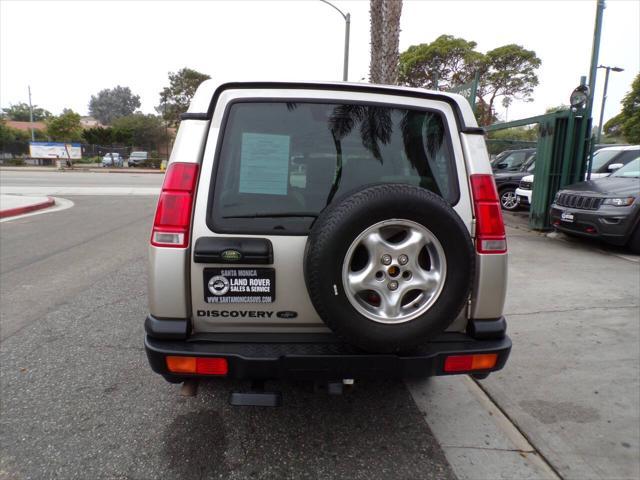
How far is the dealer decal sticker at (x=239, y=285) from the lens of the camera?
2.26 m

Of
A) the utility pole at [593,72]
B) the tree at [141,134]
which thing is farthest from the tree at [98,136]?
the utility pole at [593,72]

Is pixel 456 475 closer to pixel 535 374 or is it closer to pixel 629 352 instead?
pixel 535 374

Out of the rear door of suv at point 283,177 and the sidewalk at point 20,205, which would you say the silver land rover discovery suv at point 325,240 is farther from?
the sidewalk at point 20,205

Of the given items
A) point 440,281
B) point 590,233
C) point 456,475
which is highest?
point 440,281

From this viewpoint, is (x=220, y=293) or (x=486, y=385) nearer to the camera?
(x=220, y=293)

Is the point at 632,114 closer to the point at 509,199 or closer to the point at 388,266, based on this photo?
the point at 509,199

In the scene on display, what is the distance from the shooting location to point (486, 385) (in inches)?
133

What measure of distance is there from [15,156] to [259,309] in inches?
2078

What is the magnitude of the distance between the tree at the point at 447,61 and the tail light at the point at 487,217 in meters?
37.2

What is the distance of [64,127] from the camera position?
166ft

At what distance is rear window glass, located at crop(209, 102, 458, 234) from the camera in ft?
7.66

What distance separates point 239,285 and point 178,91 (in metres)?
52.3

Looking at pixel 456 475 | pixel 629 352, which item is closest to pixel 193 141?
pixel 456 475

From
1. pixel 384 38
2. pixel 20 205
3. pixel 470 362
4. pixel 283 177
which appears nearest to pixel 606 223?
pixel 384 38
